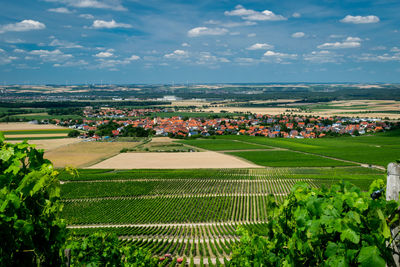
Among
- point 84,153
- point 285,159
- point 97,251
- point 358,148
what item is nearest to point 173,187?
point 285,159

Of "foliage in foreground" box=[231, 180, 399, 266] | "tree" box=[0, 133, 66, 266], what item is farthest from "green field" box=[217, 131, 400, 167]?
"tree" box=[0, 133, 66, 266]

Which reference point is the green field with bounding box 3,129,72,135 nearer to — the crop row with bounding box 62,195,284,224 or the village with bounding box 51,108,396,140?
the village with bounding box 51,108,396,140

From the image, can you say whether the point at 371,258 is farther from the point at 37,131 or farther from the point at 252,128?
the point at 37,131

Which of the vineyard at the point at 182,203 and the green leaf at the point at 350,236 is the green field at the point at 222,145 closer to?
the vineyard at the point at 182,203

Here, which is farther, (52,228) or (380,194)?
(380,194)

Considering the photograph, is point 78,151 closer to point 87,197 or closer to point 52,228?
point 87,197

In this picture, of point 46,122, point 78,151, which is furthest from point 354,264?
point 46,122
